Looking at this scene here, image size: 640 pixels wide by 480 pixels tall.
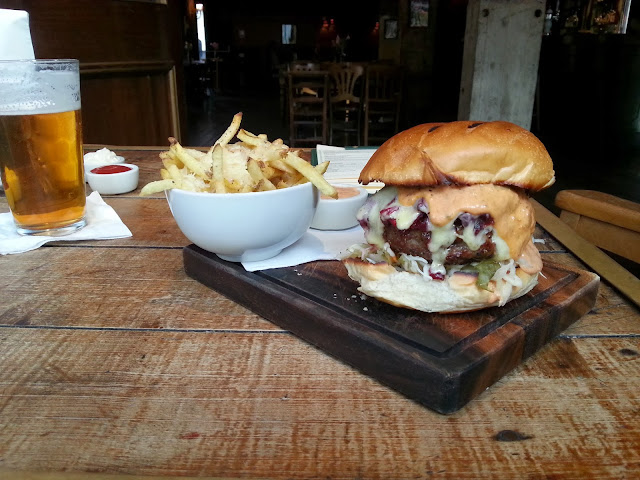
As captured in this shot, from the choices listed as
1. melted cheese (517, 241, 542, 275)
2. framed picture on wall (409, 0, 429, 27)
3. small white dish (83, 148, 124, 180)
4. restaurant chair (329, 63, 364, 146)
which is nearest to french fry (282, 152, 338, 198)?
melted cheese (517, 241, 542, 275)

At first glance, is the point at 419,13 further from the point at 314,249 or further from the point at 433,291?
the point at 433,291

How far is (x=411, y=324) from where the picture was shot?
0.84m

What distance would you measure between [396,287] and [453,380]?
23 cm

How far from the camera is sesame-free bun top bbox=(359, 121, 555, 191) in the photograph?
87 cm

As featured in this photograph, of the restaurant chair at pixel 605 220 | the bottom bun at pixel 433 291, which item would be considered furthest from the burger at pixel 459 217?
the restaurant chair at pixel 605 220

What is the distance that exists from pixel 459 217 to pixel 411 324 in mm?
212

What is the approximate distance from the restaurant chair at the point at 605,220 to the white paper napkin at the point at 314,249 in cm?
66

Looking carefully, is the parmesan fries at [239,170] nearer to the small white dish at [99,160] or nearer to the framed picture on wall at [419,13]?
the small white dish at [99,160]

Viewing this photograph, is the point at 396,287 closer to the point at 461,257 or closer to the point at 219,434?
the point at 461,257

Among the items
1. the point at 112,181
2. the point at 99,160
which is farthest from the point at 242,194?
the point at 99,160

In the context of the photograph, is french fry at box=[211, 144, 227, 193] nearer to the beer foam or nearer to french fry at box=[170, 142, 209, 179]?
french fry at box=[170, 142, 209, 179]

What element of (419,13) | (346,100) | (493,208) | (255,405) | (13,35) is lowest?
(255,405)

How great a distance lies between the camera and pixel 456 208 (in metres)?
0.88

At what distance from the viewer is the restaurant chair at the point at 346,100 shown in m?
7.31
